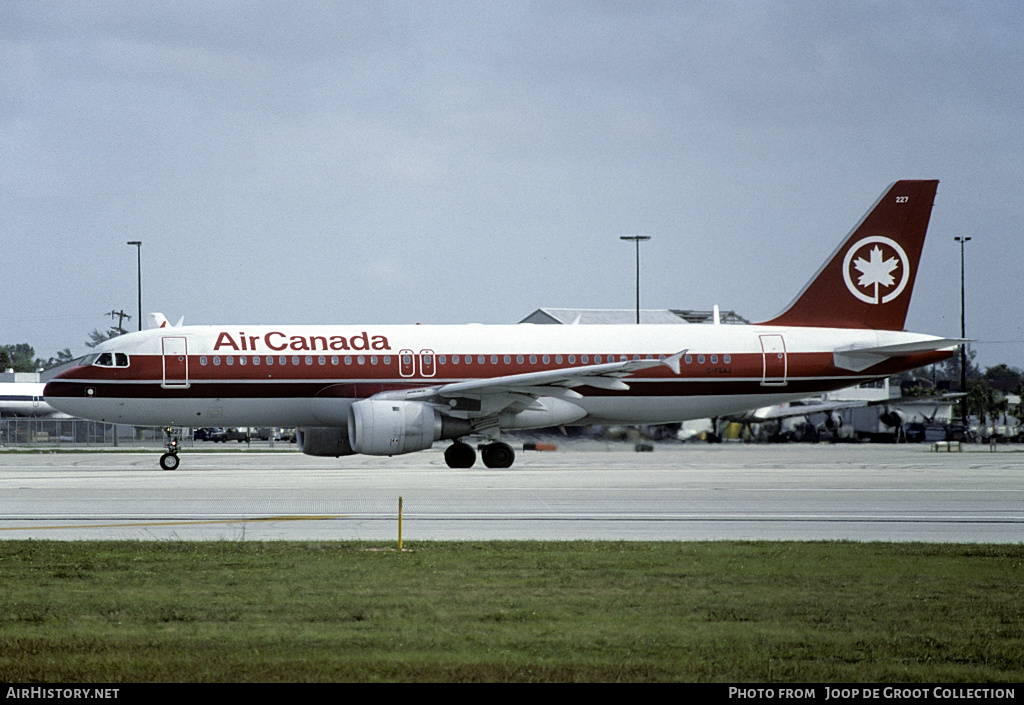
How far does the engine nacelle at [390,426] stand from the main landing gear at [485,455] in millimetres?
2127

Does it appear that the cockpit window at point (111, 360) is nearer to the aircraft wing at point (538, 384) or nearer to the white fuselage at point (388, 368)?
the white fuselage at point (388, 368)

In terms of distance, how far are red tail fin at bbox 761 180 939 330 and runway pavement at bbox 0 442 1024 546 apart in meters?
4.73

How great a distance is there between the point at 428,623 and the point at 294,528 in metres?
7.25

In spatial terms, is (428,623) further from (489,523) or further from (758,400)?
(758,400)

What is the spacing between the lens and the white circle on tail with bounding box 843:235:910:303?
111ft

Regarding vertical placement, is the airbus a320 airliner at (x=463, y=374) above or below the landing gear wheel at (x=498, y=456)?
above

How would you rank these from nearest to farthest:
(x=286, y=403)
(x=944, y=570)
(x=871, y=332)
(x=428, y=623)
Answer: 1. (x=428, y=623)
2. (x=944, y=570)
3. (x=286, y=403)
4. (x=871, y=332)

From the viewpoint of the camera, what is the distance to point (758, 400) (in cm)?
3241

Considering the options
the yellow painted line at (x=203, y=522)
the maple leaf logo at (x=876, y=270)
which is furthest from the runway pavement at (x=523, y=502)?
the maple leaf logo at (x=876, y=270)

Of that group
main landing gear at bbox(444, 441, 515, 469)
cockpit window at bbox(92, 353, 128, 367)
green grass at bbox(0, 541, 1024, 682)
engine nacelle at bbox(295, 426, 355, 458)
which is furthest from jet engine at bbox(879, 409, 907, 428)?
green grass at bbox(0, 541, 1024, 682)

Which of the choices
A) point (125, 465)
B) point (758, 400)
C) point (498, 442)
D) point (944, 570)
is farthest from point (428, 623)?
point (125, 465)

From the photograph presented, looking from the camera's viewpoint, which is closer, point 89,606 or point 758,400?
point 89,606

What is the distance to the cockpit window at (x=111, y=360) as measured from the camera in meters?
30.6
